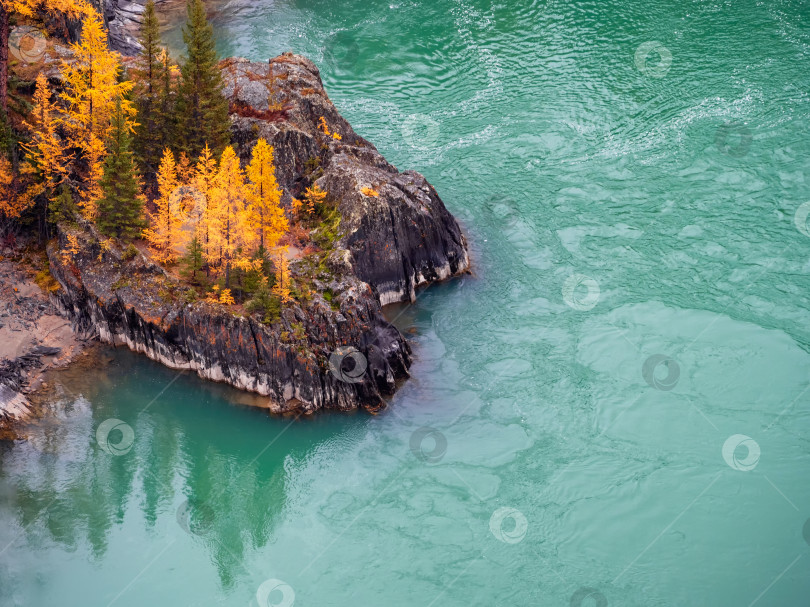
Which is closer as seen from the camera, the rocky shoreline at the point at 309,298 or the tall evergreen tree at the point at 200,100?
the rocky shoreline at the point at 309,298

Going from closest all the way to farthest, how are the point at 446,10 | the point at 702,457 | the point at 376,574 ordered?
the point at 376,574
the point at 702,457
the point at 446,10

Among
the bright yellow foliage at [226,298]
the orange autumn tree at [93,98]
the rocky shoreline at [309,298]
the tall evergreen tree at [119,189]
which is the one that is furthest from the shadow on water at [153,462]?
the orange autumn tree at [93,98]

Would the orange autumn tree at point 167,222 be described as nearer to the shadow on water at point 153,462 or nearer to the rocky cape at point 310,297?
the rocky cape at point 310,297

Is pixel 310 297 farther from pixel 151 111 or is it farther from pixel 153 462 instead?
pixel 151 111

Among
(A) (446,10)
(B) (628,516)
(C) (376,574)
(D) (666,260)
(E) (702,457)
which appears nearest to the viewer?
(C) (376,574)

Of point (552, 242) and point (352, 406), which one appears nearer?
point (352, 406)

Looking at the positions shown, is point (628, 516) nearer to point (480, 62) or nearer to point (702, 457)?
point (702, 457)

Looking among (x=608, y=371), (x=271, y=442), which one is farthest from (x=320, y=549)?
(x=608, y=371)

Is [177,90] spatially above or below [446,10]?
above
